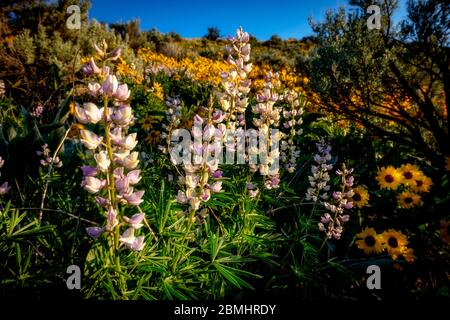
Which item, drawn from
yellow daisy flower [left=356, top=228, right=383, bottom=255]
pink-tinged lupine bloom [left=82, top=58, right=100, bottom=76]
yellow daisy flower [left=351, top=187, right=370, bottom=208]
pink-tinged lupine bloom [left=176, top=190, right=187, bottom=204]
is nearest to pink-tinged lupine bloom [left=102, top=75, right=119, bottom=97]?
pink-tinged lupine bloom [left=82, top=58, right=100, bottom=76]

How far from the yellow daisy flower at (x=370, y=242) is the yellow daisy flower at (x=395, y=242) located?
0.06 m

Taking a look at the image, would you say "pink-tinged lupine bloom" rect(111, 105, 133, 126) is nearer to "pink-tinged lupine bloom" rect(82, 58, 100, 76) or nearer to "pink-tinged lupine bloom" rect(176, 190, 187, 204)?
"pink-tinged lupine bloom" rect(82, 58, 100, 76)

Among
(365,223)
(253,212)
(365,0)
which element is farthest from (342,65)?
(253,212)

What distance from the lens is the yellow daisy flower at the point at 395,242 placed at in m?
1.87

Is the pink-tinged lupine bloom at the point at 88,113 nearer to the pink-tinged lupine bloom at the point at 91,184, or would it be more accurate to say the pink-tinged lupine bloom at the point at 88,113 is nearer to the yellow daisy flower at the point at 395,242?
the pink-tinged lupine bloom at the point at 91,184

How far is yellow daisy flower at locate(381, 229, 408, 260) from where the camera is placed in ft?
6.12

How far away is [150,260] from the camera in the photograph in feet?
4.88

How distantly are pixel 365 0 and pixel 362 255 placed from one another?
4.39 m

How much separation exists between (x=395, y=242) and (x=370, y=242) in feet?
0.58

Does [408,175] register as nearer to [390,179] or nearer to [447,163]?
[390,179]

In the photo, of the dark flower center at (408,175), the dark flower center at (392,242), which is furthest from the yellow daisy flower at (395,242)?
the dark flower center at (408,175)

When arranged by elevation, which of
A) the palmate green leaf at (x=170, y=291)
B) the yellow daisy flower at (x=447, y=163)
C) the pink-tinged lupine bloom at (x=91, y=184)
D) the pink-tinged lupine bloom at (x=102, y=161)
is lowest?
the palmate green leaf at (x=170, y=291)

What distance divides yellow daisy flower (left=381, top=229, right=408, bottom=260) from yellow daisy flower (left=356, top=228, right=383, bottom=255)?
0.20 ft

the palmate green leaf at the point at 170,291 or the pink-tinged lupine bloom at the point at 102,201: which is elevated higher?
the pink-tinged lupine bloom at the point at 102,201
